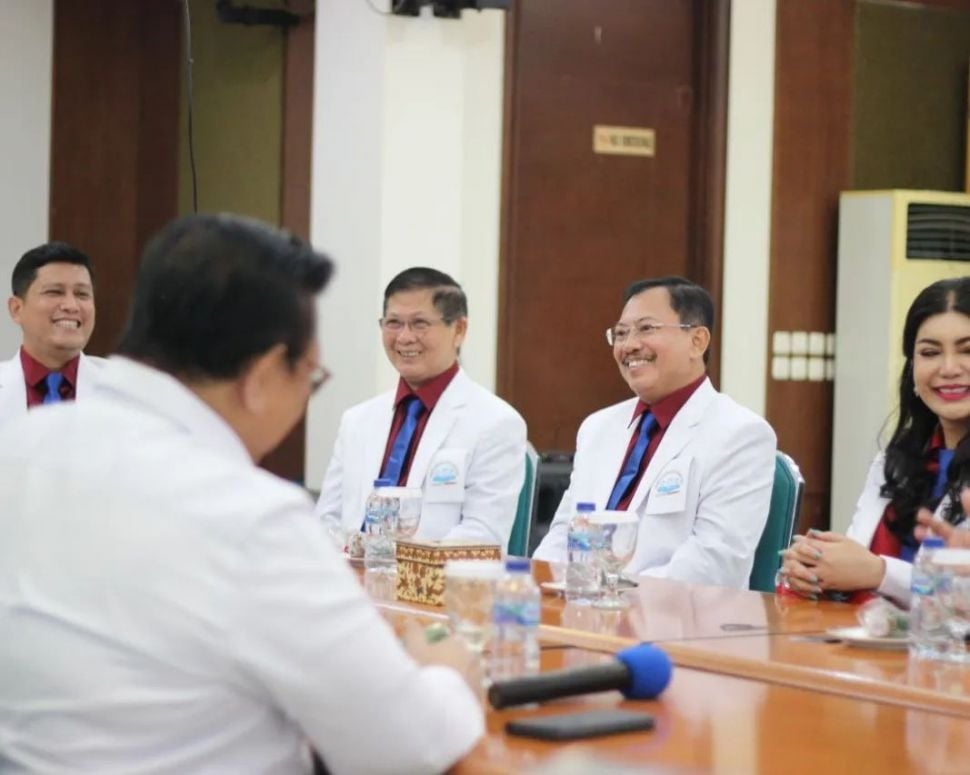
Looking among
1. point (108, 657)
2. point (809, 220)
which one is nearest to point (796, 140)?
point (809, 220)

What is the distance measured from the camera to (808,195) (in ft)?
21.8

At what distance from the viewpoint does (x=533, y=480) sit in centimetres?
453

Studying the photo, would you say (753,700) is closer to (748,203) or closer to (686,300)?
(686,300)

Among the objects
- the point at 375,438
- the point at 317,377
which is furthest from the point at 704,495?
the point at 317,377

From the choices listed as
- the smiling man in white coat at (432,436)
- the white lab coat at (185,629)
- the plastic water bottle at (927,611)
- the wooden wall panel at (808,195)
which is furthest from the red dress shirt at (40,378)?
the white lab coat at (185,629)

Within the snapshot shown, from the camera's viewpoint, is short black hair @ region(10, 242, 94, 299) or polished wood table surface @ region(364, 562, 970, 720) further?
short black hair @ region(10, 242, 94, 299)

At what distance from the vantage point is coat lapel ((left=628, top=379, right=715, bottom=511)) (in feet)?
13.5

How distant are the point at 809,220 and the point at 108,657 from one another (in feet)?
17.6

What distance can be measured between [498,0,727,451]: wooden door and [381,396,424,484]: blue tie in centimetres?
142

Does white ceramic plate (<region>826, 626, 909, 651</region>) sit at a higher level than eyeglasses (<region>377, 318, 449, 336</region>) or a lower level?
lower

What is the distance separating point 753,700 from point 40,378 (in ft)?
11.0

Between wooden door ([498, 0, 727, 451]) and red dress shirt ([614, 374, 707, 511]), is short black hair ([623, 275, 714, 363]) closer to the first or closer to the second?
red dress shirt ([614, 374, 707, 511])

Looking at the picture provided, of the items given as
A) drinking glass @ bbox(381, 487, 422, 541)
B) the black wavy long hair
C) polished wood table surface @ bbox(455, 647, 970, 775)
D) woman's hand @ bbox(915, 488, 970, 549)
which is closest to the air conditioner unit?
the black wavy long hair

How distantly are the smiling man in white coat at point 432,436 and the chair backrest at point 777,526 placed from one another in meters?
0.76
